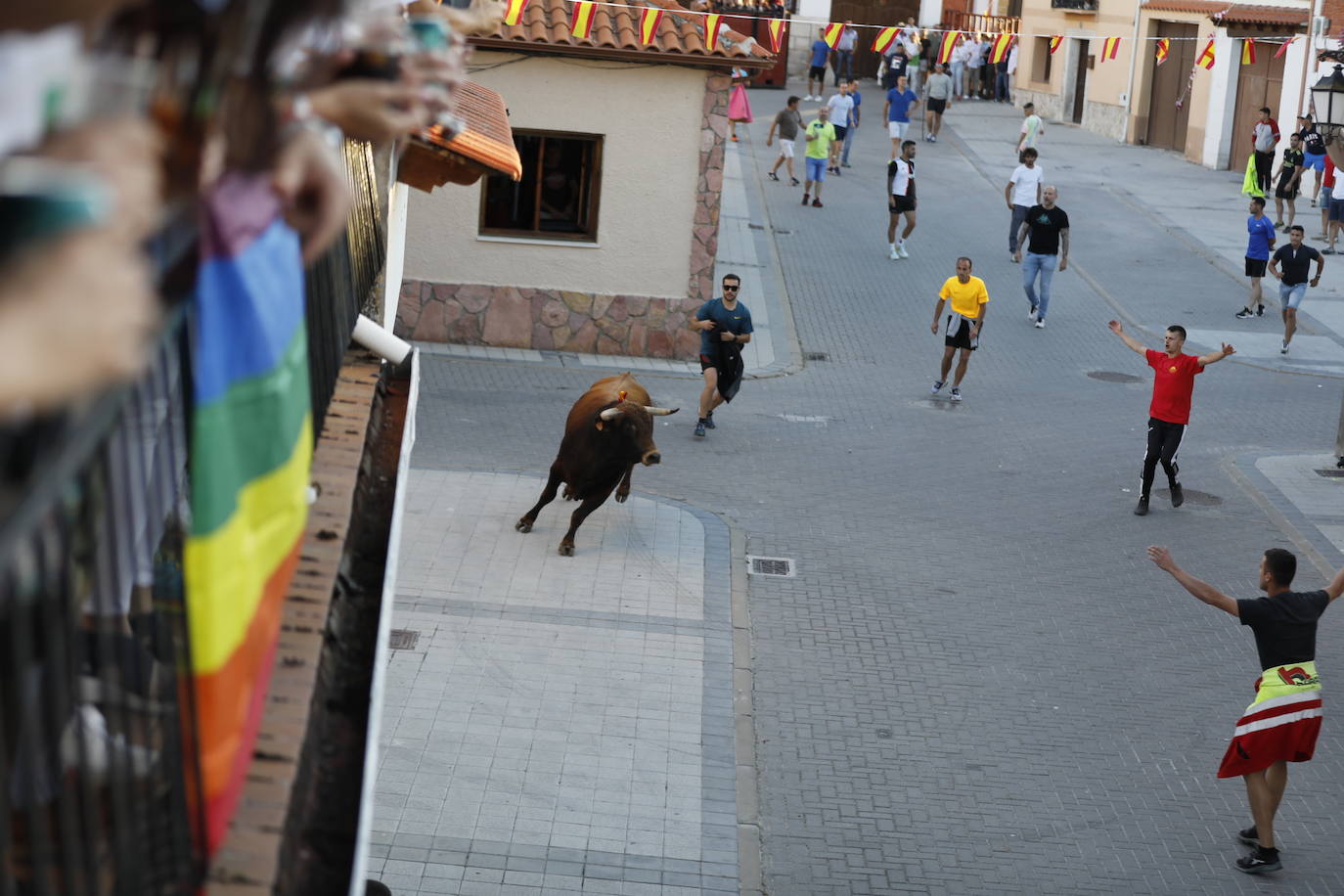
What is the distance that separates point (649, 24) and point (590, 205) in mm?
2264

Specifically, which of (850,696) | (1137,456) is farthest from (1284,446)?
(850,696)

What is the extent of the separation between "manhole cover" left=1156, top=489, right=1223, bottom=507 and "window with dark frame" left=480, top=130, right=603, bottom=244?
24.6 ft

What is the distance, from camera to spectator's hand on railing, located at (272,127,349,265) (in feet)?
7.34

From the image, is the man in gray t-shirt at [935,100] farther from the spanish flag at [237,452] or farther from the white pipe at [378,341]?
the spanish flag at [237,452]

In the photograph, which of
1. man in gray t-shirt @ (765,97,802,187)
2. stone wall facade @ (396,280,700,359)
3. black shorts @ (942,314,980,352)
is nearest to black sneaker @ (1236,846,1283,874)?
black shorts @ (942,314,980,352)

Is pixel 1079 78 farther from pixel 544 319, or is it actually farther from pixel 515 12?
pixel 515 12

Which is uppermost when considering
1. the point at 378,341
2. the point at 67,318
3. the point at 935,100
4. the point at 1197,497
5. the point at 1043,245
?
the point at 935,100

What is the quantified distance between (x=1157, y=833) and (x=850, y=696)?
Result: 2391mm

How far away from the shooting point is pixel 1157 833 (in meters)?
8.77

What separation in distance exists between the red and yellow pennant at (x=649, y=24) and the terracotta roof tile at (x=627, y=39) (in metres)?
0.07

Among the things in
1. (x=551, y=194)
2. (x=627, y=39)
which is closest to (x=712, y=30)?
(x=627, y=39)

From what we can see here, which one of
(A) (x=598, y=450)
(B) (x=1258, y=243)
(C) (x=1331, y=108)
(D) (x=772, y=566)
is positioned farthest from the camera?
(B) (x=1258, y=243)

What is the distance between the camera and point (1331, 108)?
14891 mm

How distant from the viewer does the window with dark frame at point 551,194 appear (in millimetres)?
18766
